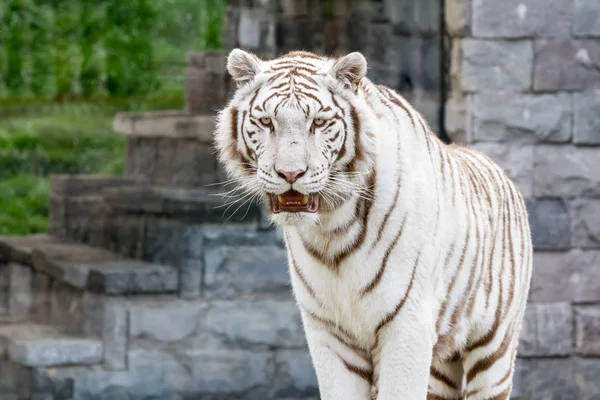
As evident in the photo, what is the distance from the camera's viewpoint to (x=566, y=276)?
18.8 ft

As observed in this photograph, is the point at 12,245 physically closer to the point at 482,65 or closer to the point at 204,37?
the point at 204,37

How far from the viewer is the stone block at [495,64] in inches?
218

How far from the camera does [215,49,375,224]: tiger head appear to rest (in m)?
3.14

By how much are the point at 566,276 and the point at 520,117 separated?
2.51 ft

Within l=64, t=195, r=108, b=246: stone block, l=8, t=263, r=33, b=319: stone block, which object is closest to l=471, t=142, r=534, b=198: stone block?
l=64, t=195, r=108, b=246: stone block

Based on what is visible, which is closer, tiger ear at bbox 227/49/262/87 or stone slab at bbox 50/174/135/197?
tiger ear at bbox 227/49/262/87

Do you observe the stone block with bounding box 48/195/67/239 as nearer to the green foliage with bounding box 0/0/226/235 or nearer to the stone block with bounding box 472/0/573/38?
the green foliage with bounding box 0/0/226/235

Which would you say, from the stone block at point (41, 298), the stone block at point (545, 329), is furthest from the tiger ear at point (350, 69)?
the stone block at point (41, 298)

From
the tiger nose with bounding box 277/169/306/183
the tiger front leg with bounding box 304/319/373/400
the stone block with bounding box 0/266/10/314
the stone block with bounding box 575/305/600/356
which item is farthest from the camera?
the stone block with bounding box 0/266/10/314

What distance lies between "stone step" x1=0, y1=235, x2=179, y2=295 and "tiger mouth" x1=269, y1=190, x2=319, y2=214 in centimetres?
291

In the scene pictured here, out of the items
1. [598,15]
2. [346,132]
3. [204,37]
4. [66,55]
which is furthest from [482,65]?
[346,132]

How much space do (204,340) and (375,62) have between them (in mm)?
1620

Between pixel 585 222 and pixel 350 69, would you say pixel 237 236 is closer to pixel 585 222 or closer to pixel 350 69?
pixel 585 222

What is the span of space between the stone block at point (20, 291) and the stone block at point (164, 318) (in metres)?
0.54
